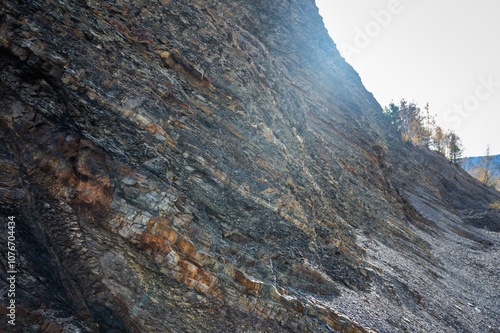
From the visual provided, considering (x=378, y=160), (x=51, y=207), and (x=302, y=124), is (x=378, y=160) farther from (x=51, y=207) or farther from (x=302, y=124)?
(x=51, y=207)

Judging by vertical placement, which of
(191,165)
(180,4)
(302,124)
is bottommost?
(191,165)

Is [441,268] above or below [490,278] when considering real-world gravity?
below

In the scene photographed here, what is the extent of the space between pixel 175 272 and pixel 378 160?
29988 millimetres

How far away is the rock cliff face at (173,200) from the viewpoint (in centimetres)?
652

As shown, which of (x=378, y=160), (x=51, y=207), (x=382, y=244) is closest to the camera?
(x=51, y=207)

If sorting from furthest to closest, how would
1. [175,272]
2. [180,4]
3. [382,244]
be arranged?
[382,244] → [180,4] → [175,272]

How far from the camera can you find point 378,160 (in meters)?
30.2

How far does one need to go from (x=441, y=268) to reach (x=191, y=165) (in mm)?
23052

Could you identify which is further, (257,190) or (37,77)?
(257,190)

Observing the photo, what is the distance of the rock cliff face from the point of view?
257 inches

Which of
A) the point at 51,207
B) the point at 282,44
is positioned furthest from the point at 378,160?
the point at 51,207

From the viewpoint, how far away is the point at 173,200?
8.40 metres

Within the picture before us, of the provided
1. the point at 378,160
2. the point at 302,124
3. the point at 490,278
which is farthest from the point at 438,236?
the point at 302,124

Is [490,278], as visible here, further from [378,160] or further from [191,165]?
[191,165]
